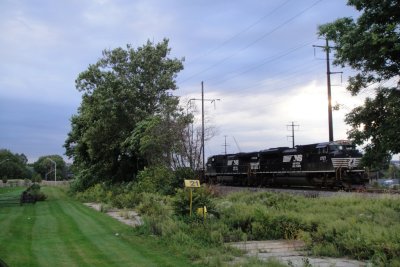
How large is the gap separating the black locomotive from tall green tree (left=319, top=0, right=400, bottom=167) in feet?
26.4

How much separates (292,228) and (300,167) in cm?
2187

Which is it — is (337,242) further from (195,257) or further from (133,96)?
(133,96)

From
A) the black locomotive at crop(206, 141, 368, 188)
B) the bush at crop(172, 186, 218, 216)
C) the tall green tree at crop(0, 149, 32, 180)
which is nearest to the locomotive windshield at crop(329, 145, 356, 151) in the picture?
the black locomotive at crop(206, 141, 368, 188)

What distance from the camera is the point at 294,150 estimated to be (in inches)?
1394

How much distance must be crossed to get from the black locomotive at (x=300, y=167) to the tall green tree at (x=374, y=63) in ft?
26.4

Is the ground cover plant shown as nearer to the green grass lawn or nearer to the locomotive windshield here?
the green grass lawn

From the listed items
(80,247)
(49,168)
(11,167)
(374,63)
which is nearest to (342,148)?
(374,63)

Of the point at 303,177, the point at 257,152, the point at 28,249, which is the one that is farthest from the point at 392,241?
the point at 257,152

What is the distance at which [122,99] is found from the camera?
40344mm

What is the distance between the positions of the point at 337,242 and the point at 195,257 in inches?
126

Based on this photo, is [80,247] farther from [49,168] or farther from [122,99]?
[49,168]

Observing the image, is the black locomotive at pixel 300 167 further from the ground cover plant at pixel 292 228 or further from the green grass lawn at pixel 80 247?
the green grass lawn at pixel 80 247

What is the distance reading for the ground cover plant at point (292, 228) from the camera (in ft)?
31.8

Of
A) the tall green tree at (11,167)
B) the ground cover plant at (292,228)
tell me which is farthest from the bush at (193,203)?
the tall green tree at (11,167)
